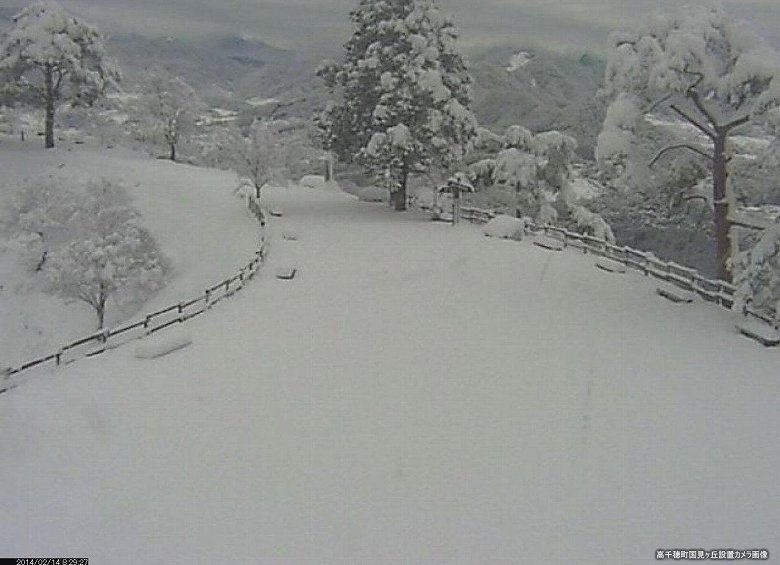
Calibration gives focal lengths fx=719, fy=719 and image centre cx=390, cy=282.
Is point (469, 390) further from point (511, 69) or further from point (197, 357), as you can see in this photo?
point (511, 69)

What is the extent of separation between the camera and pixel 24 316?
93.4ft

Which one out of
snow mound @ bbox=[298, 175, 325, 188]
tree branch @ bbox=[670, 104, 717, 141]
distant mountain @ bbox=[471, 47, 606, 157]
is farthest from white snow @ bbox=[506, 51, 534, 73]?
tree branch @ bbox=[670, 104, 717, 141]

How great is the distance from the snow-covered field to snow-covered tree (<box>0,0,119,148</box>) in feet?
11.7

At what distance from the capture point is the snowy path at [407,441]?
8.30 metres

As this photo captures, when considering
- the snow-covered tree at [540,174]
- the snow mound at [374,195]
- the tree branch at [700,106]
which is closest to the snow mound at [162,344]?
the tree branch at [700,106]

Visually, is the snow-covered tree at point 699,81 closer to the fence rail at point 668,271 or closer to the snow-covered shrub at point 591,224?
the fence rail at point 668,271

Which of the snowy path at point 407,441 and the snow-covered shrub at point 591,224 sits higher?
the snow-covered shrub at point 591,224

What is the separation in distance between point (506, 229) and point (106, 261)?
1485 centimetres

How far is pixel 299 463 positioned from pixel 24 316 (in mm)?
22664

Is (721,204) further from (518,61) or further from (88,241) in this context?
(518,61)

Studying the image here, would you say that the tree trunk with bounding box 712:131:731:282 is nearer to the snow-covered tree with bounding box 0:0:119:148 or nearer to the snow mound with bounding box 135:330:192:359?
the snow mound with bounding box 135:330:192:359

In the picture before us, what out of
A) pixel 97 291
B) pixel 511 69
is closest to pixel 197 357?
pixel 97 291

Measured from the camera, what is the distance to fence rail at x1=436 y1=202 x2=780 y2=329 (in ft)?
55.0

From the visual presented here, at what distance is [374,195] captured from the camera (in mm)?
39750
